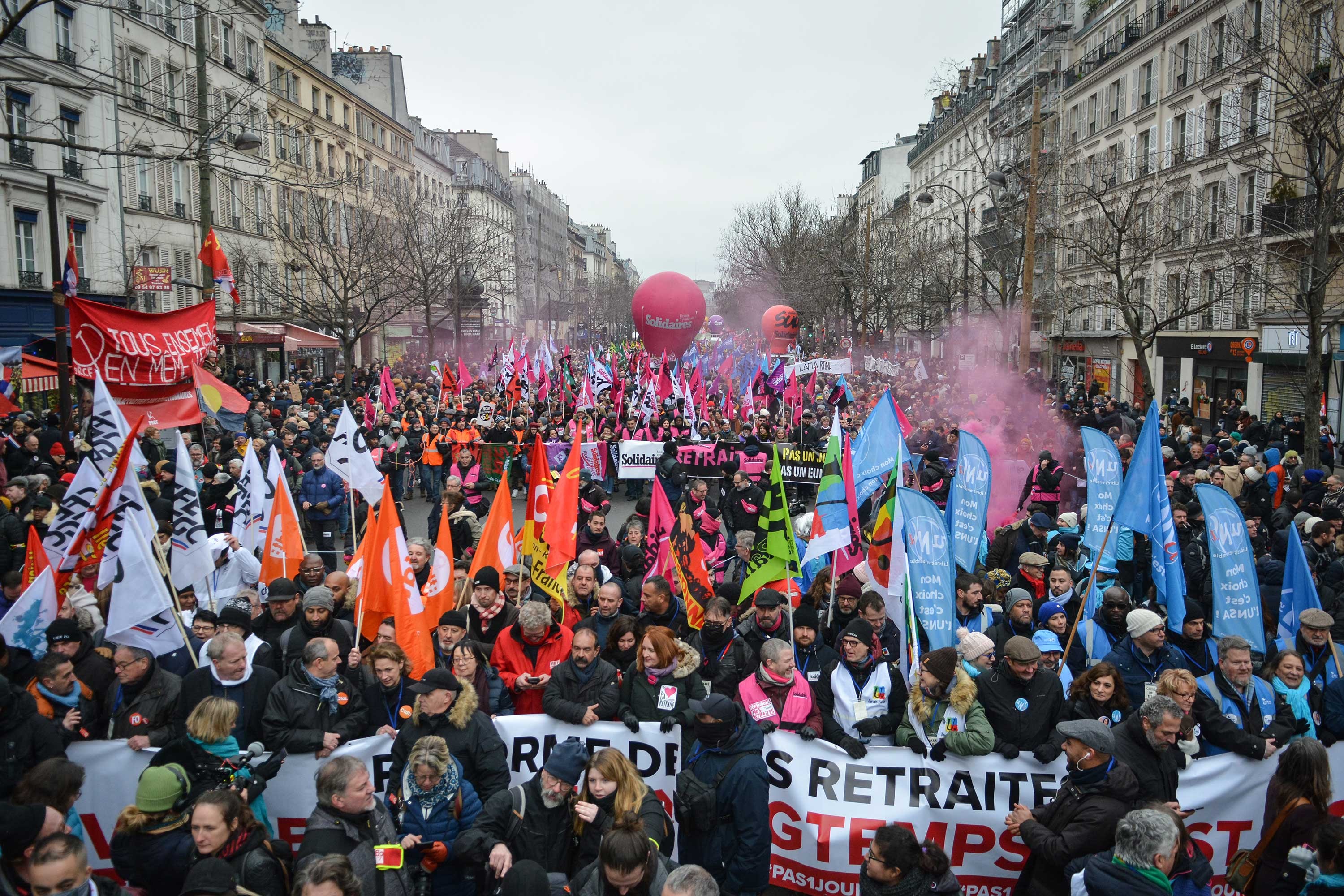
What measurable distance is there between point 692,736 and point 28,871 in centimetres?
313

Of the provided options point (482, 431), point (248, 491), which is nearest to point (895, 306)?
point (482, 431)

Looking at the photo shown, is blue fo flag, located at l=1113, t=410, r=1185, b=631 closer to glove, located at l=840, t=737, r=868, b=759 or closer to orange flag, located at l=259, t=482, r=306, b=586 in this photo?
glove, located at l=840, t=737, r=868, b=759

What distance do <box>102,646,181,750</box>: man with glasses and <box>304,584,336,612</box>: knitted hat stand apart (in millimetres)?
904

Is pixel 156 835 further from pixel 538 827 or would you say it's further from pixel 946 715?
pixel 946 715

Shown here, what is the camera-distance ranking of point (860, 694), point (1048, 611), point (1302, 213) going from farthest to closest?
1. point (1302, 213)
2. point (1048, 611)
3. point (860, 694)

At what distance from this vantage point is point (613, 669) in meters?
5.55

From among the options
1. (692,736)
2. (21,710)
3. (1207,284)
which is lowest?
(692,736)

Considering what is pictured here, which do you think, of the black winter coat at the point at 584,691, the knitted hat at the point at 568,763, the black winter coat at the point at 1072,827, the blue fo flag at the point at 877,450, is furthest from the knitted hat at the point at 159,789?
the blue fo flag at the point at 877,450

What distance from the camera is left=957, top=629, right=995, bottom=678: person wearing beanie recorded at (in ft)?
18.8

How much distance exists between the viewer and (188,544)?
6770 mm

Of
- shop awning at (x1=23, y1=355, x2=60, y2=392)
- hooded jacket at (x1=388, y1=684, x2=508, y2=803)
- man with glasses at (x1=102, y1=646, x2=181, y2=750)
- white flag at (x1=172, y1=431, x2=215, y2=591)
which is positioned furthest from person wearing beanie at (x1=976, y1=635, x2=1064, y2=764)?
shop awning at (x1=23, y1=355, x2=60, y2=392)

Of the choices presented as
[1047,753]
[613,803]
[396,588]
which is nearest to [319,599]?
[396,588]

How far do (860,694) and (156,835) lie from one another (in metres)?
3.75

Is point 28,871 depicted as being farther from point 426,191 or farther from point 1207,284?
point 426,191
